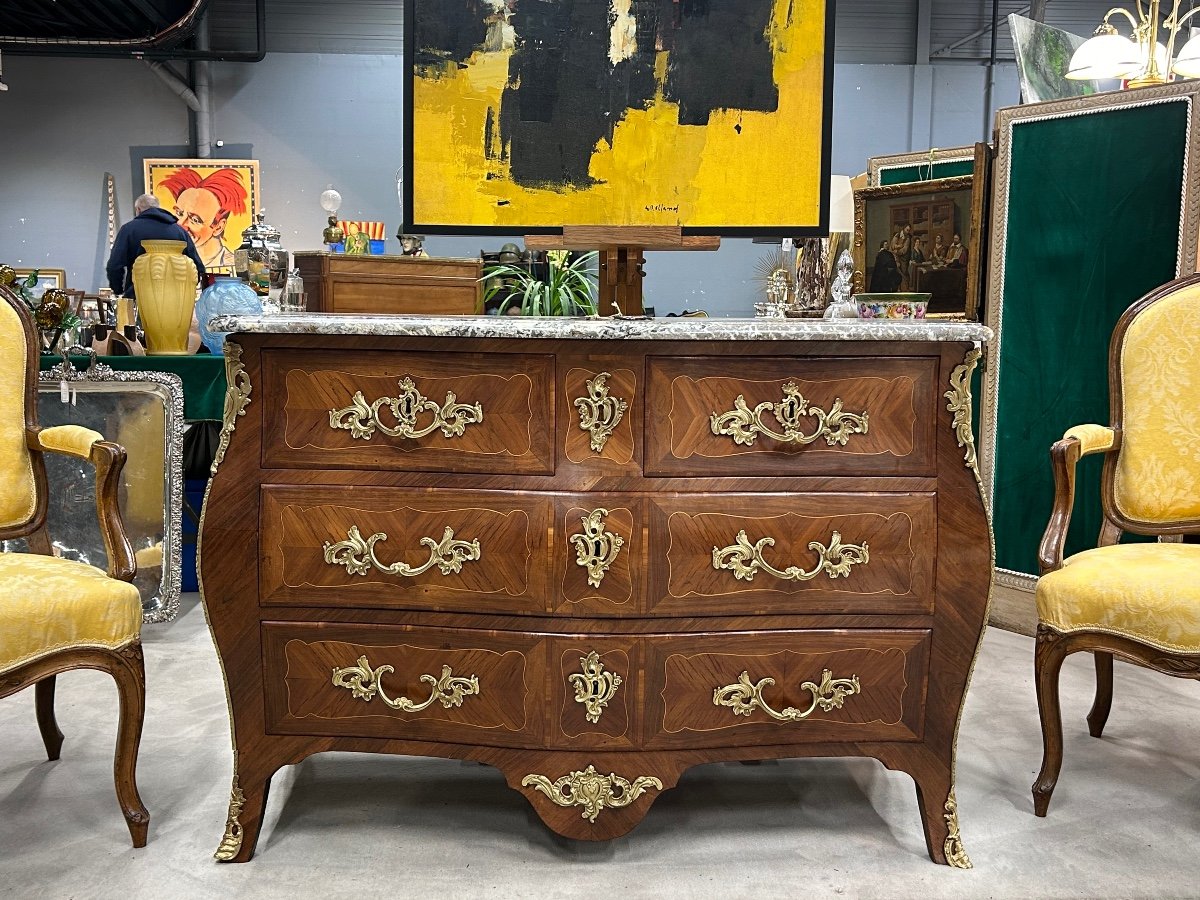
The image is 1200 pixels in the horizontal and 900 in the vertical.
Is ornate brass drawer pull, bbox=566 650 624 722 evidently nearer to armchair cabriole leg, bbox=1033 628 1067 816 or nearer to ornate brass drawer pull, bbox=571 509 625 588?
ornate brass drawer pull, bbox=571 509 625 588

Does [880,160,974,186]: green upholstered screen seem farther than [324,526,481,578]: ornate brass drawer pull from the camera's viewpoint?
Yes

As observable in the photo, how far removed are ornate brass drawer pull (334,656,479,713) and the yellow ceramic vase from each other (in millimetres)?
2186

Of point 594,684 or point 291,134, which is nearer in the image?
point 594,684

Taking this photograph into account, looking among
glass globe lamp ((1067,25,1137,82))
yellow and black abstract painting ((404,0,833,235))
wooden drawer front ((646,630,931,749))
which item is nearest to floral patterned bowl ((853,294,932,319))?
yellow and black abstract painting ((404,0,833,235))

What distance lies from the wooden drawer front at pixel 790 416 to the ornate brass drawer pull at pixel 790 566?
0.48ft

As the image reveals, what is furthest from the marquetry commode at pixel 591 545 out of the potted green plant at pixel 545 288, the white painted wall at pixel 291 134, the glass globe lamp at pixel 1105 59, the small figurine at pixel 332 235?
the white painted wall at pixel 291 134

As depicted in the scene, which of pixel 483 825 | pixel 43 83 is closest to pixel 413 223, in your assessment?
pixel 483 825


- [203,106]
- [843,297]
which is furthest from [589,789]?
[203,106]

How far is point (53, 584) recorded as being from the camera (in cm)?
197

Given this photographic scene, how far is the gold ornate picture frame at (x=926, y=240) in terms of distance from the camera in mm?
3863

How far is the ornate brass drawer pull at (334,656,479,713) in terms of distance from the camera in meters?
2.00

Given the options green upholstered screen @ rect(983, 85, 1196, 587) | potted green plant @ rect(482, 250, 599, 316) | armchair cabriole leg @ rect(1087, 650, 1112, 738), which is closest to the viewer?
armchair cabriole leg @ rect(1087, 650, 1112, 738)

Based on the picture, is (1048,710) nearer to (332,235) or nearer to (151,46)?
(332,235)

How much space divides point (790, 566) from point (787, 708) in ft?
0.99
